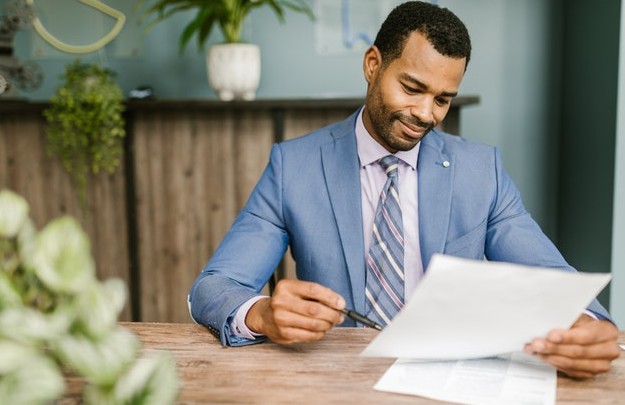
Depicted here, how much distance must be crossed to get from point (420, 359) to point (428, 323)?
0.16 m

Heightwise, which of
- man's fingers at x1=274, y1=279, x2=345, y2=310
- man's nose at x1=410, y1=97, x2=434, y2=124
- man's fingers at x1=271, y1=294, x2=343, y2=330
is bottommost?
man's fingers at x1=271, y1=294, x2=343, y2=330

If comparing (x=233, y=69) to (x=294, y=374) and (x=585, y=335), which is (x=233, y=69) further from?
(x=585, y=335)

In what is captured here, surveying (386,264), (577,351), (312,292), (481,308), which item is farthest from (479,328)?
(386,264)

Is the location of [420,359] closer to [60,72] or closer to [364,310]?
[364,310]

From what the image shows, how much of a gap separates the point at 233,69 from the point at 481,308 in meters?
2.01

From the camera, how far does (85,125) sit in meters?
2.62

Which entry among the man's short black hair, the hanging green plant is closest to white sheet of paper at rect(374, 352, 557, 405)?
the man's short black hair

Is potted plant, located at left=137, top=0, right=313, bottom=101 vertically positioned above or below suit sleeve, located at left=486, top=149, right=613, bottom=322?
above

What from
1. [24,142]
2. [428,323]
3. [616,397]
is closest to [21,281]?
[428,323]

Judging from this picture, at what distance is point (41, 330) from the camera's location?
48cm

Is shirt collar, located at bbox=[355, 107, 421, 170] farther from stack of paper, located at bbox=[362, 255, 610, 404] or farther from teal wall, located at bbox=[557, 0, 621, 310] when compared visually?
teal wall, located at bbox=[557, 0, 621, 310]

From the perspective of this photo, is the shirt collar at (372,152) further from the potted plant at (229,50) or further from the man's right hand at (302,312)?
the potted plant at (229,50)

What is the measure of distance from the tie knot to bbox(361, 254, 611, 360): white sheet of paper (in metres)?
0.64

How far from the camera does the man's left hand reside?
3.09 ft
